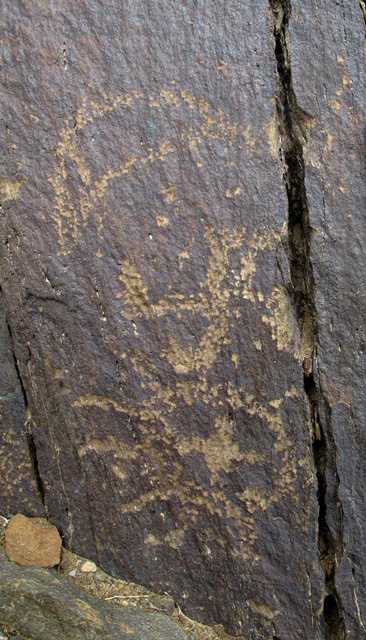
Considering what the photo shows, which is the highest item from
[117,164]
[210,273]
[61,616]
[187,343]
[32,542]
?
[117,164]

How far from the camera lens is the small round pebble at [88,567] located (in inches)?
85.7

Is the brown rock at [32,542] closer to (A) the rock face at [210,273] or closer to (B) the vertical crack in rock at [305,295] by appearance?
(A) the rock face at [210,273]

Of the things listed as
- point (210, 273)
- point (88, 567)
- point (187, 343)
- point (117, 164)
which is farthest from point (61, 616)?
point (117, 164)

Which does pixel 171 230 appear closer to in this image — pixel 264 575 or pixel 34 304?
pixel 34 304

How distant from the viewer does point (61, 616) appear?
6.42ft

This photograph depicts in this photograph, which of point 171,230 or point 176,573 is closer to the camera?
point 171,230

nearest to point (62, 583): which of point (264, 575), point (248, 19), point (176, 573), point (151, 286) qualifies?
point (176, 573)

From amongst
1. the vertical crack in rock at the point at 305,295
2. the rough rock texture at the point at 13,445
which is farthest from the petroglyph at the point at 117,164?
the rough rock texture at the point at 13,445

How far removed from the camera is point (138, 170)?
1.97 m

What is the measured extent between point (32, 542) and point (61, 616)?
0.95 ft

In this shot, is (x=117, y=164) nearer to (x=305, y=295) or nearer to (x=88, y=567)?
(x=305, y=295)

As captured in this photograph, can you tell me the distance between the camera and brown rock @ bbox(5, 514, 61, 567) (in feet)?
6.95

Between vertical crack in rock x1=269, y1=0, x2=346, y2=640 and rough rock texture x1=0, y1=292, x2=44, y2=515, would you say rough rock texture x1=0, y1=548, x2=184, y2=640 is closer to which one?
rough rock texture x1=0, y1=292, x2=44, y2=515

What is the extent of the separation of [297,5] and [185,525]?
161 cm
